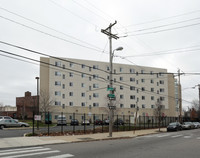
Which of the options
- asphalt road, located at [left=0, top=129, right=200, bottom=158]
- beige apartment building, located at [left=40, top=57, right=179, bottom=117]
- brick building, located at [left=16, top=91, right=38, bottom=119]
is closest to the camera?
asphalt road, located at [left=0, top=129, right=200, bottom=158]

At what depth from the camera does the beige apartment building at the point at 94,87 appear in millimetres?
58156

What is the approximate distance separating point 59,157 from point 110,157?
2241 mm

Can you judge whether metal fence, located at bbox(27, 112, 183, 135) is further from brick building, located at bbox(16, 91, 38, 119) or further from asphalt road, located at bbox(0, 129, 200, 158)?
brick building, located at bbox(16, 91, 38, 119)

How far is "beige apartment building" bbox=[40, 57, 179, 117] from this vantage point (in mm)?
58156

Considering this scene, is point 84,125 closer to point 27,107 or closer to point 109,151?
point 109,151

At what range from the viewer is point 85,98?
62125 millimetres

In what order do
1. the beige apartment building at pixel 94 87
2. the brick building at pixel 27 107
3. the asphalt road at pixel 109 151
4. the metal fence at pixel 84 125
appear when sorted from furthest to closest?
1. the brick building at pixel 27 107
2. the beige apartment building at pixel 94 87
3. the metal fence at pixel 84 125
4. the asphalt road at pixel 109 151

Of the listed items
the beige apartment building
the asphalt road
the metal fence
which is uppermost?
the beige apartment building

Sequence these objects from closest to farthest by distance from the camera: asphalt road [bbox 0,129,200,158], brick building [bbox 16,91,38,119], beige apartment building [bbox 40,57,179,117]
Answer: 1. asphalt road [bbox 0,129,200,158]
2. beige apartment building [bbox 40,57,179,117]
3. brick building [bbox 16,91,38,119]

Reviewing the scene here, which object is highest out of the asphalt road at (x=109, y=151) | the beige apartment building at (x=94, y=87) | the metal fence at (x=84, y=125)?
the beige apartment building at (x=94, y=87)

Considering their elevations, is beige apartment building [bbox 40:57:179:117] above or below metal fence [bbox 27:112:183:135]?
above

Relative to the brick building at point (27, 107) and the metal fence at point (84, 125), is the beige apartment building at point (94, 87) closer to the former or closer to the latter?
the metal fence at point (84, 125)

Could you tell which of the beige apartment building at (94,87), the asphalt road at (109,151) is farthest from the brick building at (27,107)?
the asphalt road at (109,151)

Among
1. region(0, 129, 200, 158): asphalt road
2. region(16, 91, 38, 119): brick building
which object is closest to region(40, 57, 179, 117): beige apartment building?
region(16, 91, 38, 119): brick building
